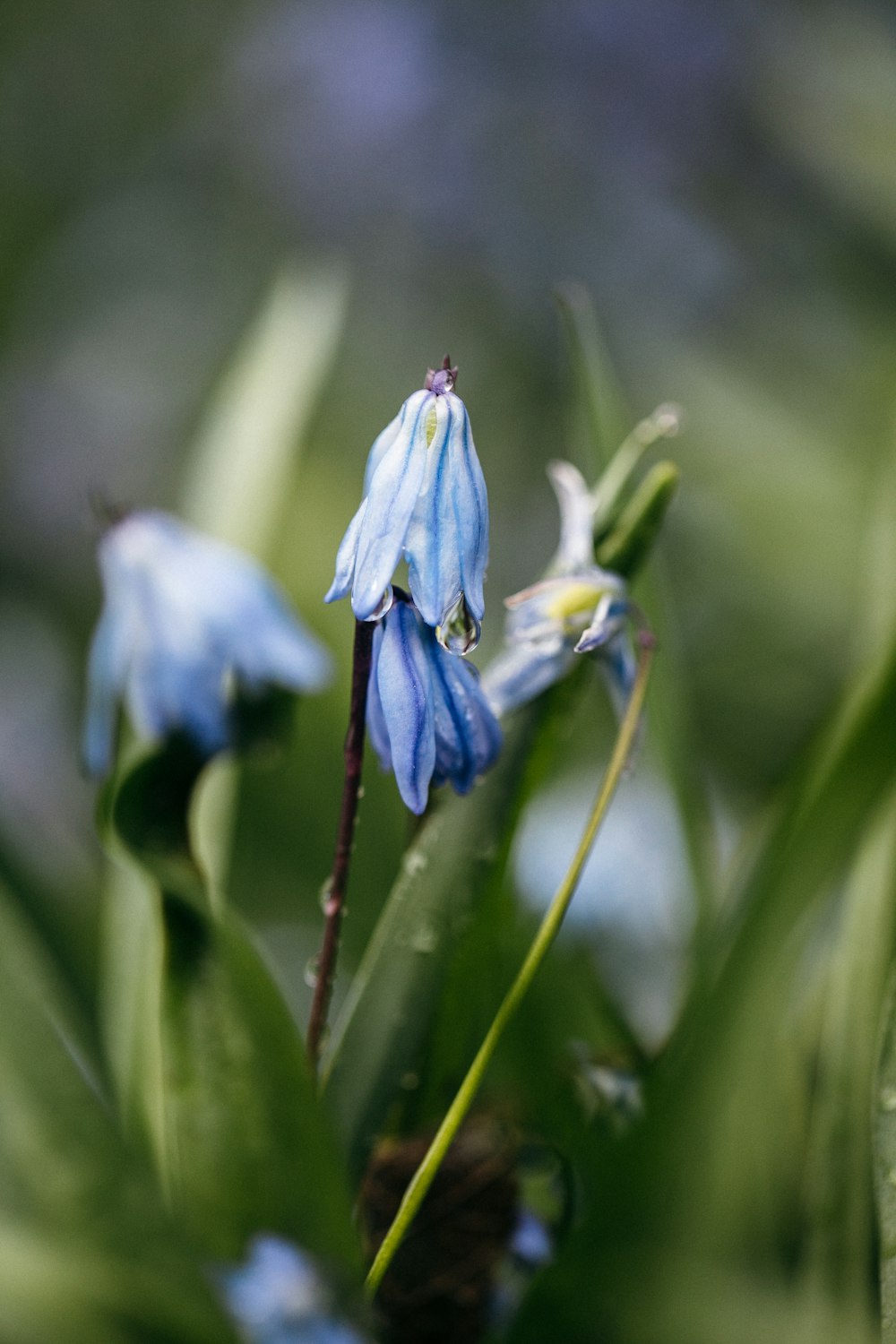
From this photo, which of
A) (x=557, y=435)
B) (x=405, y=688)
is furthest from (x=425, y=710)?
(x=557, y=435)

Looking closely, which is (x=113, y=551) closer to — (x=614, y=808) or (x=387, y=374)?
(x=614, y=808)

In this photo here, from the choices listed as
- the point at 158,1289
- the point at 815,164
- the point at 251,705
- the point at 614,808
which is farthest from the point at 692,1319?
the point at 815,164

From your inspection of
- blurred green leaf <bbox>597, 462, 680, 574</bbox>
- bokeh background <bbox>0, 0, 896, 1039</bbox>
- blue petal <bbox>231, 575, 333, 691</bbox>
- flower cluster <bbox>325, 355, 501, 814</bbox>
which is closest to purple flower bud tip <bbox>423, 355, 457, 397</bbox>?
flower cluster <bbox>325, 355, 501, 814</bbox>

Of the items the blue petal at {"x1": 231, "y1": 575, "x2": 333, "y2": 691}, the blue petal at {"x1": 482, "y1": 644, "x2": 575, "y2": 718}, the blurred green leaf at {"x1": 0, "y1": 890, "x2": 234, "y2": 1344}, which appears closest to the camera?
the blurred green leaf at {"x1": 0, "y1": 890, "x2": 234, "y2": 1344}

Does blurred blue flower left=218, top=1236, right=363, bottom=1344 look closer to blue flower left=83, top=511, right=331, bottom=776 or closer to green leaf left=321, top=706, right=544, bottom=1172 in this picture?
green leaf left=321, top=706, right=544, bottom=1172

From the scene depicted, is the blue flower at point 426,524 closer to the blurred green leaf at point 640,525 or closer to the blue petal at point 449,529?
the blue petal at point 449,529
